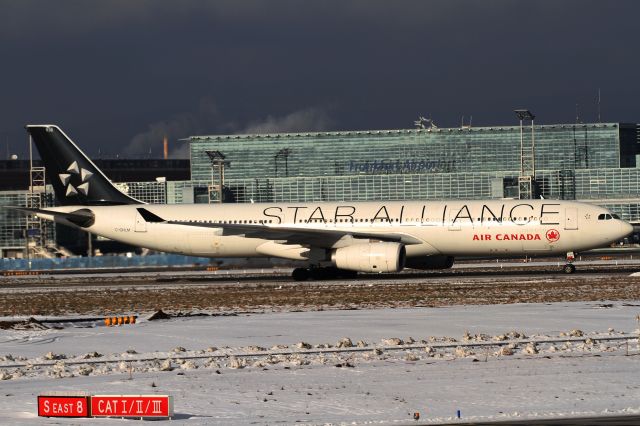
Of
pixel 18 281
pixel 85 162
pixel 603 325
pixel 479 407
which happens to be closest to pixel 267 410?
pixel 479 407

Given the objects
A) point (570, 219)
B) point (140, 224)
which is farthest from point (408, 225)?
point (140, 224)

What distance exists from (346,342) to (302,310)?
11.7 meters

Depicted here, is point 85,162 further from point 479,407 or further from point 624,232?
point 479,407

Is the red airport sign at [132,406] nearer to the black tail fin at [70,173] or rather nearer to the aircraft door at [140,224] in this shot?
the aircraft door at [140,224]

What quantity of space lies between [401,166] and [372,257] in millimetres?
92694

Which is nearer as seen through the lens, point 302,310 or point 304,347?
point 304,347

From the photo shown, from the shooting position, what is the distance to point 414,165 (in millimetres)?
143750

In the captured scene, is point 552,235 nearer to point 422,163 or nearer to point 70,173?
point 70,173

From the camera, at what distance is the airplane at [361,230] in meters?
53.6

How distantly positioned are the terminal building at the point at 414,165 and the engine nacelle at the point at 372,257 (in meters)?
80.1

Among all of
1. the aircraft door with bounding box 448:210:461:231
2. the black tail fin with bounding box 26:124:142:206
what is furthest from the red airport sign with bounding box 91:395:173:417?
the black tail fin with bounding box 26:124:142:206

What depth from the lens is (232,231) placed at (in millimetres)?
55656

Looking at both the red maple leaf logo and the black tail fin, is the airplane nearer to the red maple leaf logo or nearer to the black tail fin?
the red maple leaf logo

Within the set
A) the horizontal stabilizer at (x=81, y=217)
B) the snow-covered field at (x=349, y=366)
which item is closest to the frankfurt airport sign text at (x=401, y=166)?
the horizontal stabilizer at (x=81, y=217)
